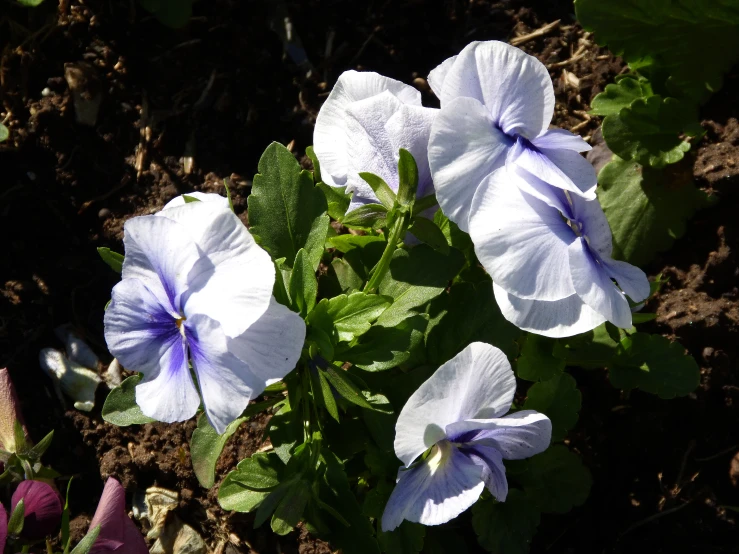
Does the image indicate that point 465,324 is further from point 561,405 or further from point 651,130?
point 651,130

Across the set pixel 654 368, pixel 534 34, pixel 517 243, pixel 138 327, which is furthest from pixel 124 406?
pixel 534 34

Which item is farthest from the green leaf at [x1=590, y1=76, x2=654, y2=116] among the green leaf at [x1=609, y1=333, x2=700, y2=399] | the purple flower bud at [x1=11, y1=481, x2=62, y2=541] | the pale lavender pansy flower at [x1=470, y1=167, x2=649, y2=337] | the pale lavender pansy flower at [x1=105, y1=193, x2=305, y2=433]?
the purple flower bud at [x1=11, y1=481, x2=62, y2=541]

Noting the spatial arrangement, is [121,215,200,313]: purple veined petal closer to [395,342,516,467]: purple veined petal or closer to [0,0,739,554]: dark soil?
[395,342,516,467]: purple veined petal

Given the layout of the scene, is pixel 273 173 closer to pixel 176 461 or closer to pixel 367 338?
pixel 367 338

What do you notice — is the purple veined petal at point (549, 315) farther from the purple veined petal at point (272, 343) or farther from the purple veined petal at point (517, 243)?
the purple veined petal at point (272, 343)

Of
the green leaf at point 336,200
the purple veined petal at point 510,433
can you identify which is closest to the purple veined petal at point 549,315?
the purple veined petal at point 510,433
